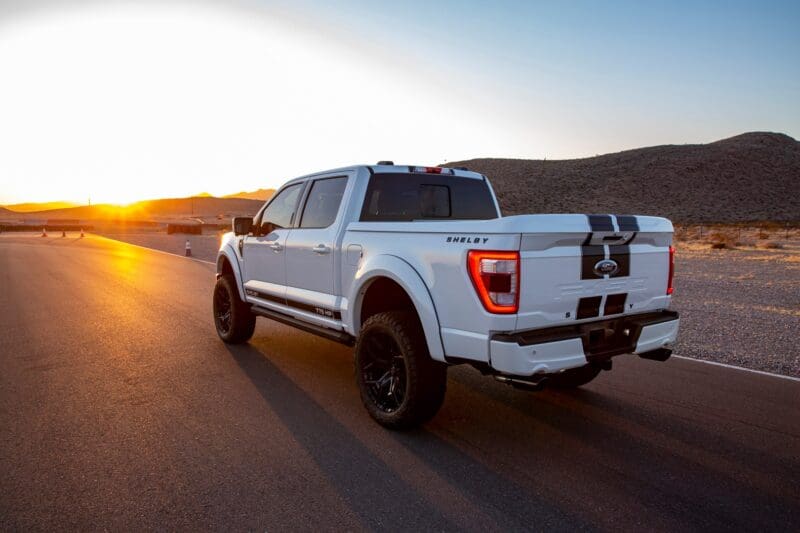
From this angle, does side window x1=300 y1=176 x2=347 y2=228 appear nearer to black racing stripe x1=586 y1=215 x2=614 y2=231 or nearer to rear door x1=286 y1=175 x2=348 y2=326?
Answer: rear door x1=286 y1=175 x2=348 y2=326

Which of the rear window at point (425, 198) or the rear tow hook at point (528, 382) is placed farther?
the rear window at point (425, 198)

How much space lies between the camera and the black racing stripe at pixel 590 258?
386 centimetres

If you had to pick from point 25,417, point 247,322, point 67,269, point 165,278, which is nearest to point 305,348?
point 247,322

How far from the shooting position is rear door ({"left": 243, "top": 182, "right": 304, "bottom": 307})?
6.14 m

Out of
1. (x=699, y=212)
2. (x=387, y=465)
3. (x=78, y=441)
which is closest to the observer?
(x=387, y=465)

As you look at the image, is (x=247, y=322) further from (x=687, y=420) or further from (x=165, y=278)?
(x=165, y=278)

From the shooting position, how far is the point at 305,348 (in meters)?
7.09

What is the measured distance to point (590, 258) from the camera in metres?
3.89

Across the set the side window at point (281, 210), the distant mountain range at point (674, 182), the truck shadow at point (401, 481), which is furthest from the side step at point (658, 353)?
the distant mountain range at point (674, 182)

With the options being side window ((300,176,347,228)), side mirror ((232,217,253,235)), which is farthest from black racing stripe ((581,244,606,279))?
side mirror ((232,217,253,235))

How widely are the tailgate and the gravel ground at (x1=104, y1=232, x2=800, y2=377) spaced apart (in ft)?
9.62

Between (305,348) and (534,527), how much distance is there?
4.43 m

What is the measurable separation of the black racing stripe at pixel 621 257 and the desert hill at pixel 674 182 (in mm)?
65415

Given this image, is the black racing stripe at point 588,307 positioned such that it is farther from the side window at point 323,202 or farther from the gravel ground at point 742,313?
the gravel ground at point 742,313
